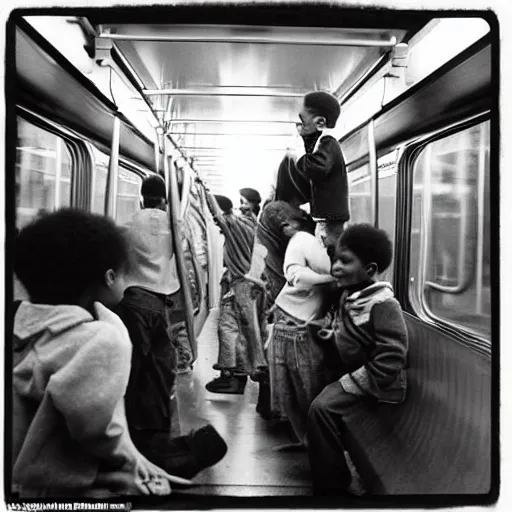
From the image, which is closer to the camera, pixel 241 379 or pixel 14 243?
pixel 14 243

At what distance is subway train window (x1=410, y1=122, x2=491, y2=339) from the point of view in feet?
6.60

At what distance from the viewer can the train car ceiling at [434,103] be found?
1.96 meters

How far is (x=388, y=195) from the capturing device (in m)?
2.01

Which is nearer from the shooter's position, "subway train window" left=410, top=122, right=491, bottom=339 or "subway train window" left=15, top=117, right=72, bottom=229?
"subway train window" left=15, top=117, right=72, bottom=229

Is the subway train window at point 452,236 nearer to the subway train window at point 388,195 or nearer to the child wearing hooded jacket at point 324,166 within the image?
the subway train window at point 388,195

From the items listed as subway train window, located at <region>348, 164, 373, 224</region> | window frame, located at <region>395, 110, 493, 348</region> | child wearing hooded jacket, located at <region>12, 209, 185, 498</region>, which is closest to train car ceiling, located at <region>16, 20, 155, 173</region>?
child wearing hooded jacket, located at <region>12, 209, 185, 498</region>

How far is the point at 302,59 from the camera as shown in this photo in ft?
6.50

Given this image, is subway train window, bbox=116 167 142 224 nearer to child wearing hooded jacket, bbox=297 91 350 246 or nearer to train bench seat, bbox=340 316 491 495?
child wearing hooded jacket, bbox=297 91 350 246

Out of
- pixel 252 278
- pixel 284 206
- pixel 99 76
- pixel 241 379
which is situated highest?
pixel 99 76

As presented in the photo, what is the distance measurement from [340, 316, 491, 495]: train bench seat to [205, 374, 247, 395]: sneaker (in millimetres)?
316

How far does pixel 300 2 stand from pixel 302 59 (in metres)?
0.15

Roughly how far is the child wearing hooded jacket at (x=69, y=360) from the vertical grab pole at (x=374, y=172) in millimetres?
702
